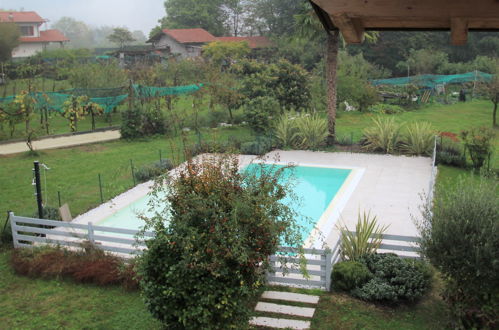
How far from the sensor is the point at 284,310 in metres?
7.21

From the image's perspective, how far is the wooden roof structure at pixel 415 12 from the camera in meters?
3.22

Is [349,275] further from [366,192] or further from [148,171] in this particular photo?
[148,171]

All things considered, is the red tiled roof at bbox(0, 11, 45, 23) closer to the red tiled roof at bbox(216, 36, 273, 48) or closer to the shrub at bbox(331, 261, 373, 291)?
the red tiled roof at bbox(216, 36, 273, 48)

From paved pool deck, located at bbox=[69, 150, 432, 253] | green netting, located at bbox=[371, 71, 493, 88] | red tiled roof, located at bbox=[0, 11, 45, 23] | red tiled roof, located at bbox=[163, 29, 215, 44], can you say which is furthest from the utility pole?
red tiled roof, located at bbox=[0, 11, 45, 23]

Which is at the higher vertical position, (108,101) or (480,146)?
(108,101)

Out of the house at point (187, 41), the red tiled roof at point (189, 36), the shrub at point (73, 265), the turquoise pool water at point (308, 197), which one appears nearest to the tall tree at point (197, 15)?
the house at point (187, 41)

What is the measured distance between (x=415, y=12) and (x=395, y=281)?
5031mm

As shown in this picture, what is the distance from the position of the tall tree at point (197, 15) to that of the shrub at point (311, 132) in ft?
144

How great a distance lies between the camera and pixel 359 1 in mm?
3250

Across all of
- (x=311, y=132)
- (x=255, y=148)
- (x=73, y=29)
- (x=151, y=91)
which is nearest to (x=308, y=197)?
(x=255, y=148)

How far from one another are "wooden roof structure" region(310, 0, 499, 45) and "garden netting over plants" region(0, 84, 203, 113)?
18348 mm

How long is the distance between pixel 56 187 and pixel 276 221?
9.25m

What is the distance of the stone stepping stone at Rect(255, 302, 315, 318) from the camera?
7096 mm

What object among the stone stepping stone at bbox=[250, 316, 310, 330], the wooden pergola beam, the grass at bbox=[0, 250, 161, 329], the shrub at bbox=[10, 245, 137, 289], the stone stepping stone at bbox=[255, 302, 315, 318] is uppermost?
the wooden pergola beam
